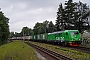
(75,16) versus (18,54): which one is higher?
(75,16)

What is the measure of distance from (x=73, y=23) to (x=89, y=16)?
789cm

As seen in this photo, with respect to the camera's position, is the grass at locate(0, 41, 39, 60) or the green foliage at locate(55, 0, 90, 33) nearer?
the grass at locate(0, 41, 39, 60)

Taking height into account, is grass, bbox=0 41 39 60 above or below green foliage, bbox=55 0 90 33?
below

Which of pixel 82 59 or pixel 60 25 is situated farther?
pixel 60 25

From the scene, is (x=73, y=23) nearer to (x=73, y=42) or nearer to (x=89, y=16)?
(x=89, y=16)

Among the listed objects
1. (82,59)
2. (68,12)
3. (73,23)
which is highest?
(68,12)

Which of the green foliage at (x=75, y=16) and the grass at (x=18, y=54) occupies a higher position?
the green foliage at (x=75, y=16)

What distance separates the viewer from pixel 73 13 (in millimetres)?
67750

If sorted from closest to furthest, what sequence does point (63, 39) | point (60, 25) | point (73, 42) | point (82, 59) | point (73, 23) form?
point (82, 59) < point (73, 42) < point (63, 39) < point (73, 23) < point (60, 25)

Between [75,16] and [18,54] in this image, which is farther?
[75,16]

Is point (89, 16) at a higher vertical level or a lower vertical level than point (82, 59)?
higher

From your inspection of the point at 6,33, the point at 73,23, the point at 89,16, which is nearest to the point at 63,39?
the point at 73,23

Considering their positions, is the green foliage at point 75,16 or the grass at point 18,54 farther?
the green foliage at point 75,16

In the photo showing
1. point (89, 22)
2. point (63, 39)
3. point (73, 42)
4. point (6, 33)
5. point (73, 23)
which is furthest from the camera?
point (6, 33)
